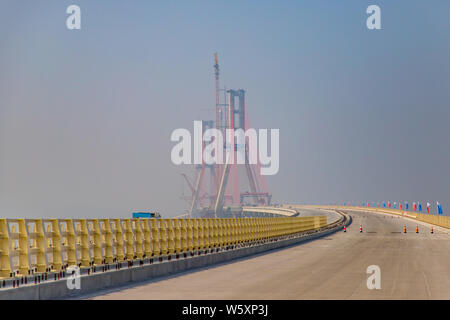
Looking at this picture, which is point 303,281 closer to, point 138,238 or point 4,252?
point 138,238

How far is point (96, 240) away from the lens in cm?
1841

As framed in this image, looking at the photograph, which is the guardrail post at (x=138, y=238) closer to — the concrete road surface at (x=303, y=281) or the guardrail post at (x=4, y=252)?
the concrete road surface at (x=303, y=281)

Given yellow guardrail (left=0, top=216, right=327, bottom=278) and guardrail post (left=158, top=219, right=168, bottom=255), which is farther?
guardrail post (left=158, top=219, right=168, bottom=255)

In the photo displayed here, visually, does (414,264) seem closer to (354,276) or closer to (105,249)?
(354,276)

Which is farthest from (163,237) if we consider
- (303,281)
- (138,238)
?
(303,281)

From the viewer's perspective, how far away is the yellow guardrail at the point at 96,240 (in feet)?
48.1

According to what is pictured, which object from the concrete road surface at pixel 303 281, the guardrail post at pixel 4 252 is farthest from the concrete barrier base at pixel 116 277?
the guardrail post at pixel 4 252

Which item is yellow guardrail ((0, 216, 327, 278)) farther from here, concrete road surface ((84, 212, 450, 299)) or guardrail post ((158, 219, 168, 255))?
concrete road surface ((84, 212, 450, 299))

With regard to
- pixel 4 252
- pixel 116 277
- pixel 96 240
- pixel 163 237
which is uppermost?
pixel 4 252

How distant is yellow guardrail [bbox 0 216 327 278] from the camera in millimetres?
14664

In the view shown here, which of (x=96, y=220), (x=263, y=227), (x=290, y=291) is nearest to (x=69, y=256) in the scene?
(x=96, y=220)

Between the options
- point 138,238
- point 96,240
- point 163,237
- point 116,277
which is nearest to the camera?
point 116,277

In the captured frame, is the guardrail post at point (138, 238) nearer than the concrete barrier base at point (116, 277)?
No

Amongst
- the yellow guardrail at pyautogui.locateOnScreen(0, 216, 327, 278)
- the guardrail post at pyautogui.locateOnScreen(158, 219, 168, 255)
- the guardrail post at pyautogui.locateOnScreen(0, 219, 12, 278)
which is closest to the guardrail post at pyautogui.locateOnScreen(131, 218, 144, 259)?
the yellow guardrail at pyautogui.locateOnScreen(0, 216, 327, 278)
